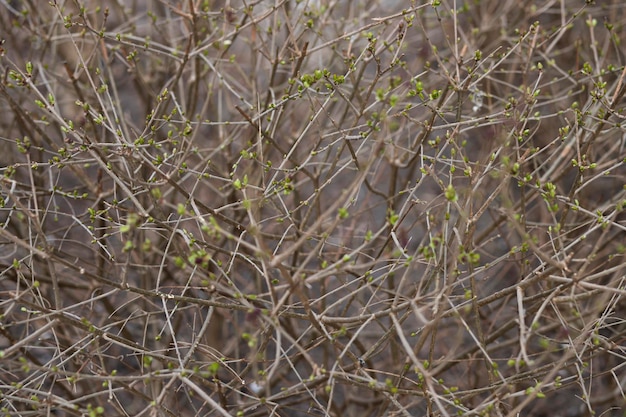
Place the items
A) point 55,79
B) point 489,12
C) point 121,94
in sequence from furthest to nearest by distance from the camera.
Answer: point 121,94, point 489,12, point 55,79

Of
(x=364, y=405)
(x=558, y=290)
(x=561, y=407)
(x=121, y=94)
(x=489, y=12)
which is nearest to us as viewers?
(x=558, y=290)

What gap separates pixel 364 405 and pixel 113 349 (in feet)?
6.02

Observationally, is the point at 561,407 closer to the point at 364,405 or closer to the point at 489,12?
the point at 364,405

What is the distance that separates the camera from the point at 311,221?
14.6ft

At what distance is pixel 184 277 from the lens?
4355 millimetres

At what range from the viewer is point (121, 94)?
25.9ft

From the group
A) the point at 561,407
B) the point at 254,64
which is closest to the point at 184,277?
the point at 254,64

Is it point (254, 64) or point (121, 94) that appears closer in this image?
point (254, 64)

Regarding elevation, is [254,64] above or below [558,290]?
above

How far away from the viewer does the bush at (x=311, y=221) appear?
2.61 meters

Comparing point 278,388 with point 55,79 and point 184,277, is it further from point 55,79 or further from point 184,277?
point 55,79

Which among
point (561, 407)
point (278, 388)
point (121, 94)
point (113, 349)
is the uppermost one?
point (121, 94)

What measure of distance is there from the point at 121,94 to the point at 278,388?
14.0 ft

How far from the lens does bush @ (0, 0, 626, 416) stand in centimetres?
261
